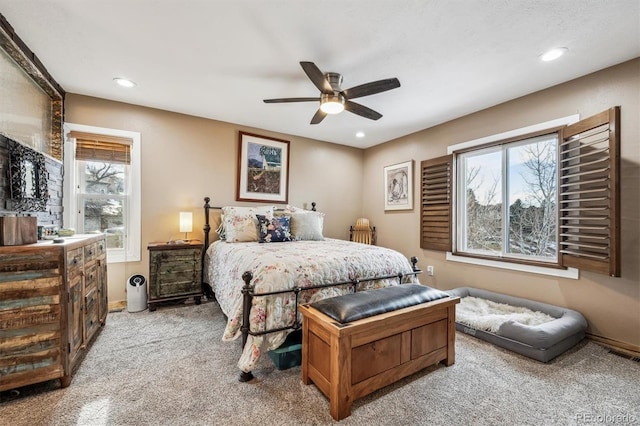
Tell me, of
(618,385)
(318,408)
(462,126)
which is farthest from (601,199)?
(318,408)

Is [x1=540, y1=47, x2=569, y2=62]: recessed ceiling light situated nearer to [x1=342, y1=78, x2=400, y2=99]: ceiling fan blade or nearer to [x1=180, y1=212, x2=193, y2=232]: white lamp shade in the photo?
[x1=342, y1=78, x2=400, y2=99]: ceiling fan blade

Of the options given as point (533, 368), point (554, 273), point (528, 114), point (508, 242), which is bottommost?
point (533, 368)

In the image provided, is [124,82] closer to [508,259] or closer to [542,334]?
[542,334]

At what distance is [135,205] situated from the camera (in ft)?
11.6

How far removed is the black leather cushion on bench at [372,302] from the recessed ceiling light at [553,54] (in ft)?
7.44

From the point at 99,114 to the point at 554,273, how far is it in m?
5.55

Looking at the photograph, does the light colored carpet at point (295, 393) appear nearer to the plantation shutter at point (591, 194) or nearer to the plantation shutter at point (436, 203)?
the plantation shutter at point (591, 194)

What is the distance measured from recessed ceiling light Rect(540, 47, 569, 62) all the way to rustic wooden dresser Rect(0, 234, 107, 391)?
4033 millimetres

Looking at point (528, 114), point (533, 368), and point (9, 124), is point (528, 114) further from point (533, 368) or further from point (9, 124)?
point (9, 124)

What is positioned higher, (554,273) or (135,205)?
(135,205)

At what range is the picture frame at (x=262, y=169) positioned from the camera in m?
4.26

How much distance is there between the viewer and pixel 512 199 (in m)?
3.41

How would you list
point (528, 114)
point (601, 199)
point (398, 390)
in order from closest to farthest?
point (398, 390)
point (601, 199)
point (528, 114)

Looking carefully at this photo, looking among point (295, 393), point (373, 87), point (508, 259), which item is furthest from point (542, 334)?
point (373, 87)
